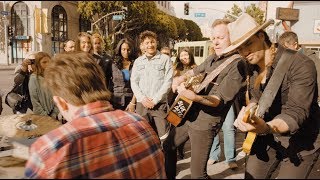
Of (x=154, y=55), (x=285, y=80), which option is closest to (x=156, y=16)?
(x=154, y=55)

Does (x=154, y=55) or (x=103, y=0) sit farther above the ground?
(x=103, y=0)

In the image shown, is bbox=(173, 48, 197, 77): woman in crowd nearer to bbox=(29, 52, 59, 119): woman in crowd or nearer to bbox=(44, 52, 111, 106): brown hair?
bbox=(29, 52, 59, 119): woman in crowd

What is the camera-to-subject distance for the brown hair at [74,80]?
5.12 ft

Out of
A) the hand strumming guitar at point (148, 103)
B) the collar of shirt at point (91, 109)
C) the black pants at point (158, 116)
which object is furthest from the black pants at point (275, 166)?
the hand strumming guitar at point (148, 103)

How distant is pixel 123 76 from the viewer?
4934 mm

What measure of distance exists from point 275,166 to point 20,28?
39913mm

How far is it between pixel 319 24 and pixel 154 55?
2.08m

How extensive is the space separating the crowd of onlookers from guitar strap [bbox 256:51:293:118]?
13 centimetres

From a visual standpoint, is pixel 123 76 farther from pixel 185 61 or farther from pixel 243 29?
pixel 243 29

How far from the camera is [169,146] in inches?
128

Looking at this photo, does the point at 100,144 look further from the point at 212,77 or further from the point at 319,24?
the point at 319,24

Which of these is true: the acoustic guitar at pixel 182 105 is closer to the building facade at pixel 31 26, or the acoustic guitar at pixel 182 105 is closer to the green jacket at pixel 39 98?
the green jacket at pixel 39 98

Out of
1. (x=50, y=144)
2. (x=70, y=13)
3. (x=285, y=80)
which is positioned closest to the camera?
(x=50, y=144)

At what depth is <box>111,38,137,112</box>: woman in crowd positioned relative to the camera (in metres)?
4.86
